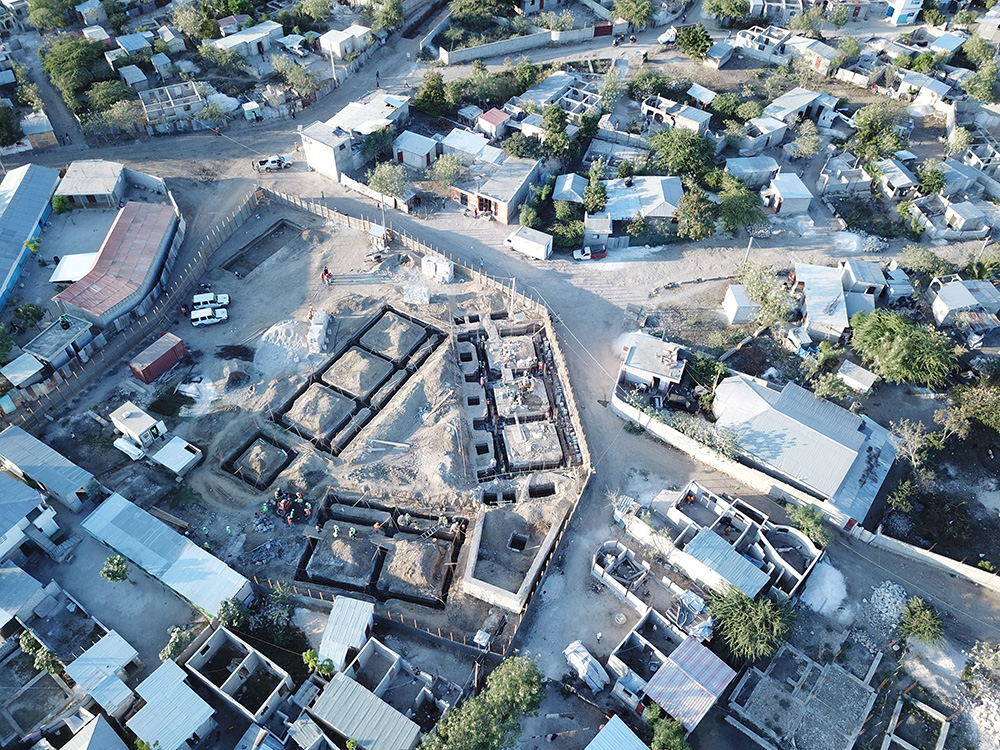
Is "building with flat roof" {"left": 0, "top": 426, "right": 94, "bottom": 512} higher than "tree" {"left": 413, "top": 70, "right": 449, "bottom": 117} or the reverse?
the reverse

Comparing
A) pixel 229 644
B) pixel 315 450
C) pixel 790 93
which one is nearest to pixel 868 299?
pixel 790 93

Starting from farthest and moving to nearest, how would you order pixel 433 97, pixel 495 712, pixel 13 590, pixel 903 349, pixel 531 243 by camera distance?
1. pixel 433 97
2. pixel 531 243
3. pixel 903 349
4. pixel 13 590
5. pixel 495 712

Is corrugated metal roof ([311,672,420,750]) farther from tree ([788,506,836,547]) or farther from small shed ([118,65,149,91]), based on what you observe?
small shed ([118,65,149,91])

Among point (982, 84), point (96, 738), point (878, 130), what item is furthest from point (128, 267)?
point (982, 84)

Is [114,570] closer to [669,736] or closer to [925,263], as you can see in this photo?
[669,736]

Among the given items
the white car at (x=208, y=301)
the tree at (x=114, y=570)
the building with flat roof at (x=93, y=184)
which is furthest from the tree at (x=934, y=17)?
the tree at (x=114, y=570)

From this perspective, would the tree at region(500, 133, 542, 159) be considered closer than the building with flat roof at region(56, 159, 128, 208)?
No

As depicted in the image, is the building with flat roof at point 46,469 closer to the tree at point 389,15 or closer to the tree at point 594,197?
the tree at point 594,197

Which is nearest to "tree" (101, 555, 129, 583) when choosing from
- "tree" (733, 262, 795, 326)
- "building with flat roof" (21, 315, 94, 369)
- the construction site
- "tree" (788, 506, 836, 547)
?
the construction site
